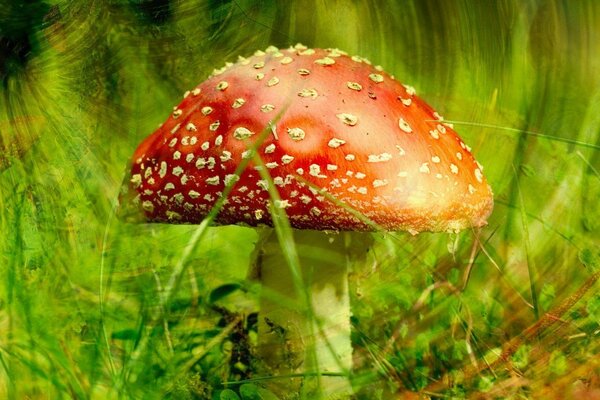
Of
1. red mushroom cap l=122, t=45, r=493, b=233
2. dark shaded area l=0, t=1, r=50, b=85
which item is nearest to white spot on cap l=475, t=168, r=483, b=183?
red mushroom cap l=122, t=45, r=493, b=233

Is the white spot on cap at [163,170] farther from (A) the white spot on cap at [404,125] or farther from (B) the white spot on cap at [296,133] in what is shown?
(A) the white spot on cap at [404,125]

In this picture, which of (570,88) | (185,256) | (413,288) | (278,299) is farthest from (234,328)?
(570,88)

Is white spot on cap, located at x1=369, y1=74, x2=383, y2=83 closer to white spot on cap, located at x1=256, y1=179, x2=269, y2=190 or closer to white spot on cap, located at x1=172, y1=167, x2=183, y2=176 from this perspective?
white spot on cap, located at x1=256, y1=179, x2=269, y2=190

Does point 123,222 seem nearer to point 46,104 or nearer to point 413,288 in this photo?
point 46,104

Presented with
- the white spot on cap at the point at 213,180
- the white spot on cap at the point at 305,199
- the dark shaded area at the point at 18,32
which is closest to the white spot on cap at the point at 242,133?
the white spot on cap at the point at 213,180

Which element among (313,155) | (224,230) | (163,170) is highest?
(313,155)

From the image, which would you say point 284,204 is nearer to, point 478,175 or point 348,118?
point 348,118

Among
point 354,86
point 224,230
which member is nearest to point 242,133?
point 354,86
